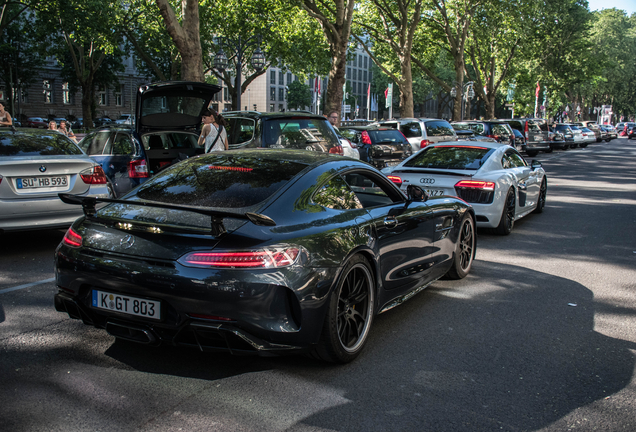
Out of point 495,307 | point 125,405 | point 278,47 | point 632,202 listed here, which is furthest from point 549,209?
point 278,47

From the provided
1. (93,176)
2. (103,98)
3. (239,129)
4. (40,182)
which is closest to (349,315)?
(40,182)

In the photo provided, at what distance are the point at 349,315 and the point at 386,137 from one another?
46.9 feet

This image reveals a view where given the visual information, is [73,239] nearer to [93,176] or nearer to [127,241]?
[127,241]

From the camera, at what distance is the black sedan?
344 cm

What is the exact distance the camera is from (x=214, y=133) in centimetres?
1005

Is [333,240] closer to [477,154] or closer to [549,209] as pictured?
[477,154]

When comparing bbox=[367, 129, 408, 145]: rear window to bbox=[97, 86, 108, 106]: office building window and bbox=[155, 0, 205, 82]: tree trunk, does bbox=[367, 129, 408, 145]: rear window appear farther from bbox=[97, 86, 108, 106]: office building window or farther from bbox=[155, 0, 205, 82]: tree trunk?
bbox=[97, 86, 108, 106]: office building window

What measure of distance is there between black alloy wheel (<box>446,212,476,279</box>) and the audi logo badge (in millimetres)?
3483

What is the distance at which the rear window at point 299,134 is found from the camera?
1024cm

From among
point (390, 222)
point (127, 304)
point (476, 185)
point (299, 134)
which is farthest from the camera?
point (299, 134)

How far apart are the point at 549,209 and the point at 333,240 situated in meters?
9.39

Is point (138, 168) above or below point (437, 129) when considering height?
below

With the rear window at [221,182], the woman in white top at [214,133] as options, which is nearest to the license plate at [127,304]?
the rear window at [221,182]

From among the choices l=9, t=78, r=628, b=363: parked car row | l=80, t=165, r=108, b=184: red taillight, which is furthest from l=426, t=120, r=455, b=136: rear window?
l=9, t=78, r=628, b=363: parked car row
